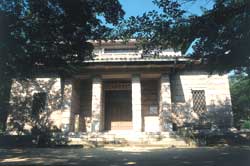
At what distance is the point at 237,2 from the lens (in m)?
6.15

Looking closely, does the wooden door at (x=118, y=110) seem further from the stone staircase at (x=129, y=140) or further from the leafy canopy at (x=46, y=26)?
the leafy canopy at (x=46, y=26)

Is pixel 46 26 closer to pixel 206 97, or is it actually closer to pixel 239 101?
pixel 206 97

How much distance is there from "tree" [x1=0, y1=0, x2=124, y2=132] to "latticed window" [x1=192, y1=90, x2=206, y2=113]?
10.2m

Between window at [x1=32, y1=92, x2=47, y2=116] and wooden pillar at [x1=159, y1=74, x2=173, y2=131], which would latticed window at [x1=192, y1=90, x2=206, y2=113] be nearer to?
wooden pillar at [x1=159, y1=74, x2=173, y2=131]

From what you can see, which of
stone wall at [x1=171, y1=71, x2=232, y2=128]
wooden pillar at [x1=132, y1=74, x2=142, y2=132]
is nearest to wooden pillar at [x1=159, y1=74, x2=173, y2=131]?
stone wall at [x1=171, y1=71, x2=232, y2=128]

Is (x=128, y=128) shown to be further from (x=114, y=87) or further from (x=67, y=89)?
(x=67, y=89)

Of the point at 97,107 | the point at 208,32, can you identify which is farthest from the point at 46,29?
the point at 97,107

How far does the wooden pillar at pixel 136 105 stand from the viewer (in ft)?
52.5

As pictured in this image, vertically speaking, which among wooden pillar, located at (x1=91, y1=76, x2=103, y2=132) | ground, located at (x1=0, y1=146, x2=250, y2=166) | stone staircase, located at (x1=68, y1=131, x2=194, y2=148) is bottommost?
ground, located at (x1=0, y1=146, x2=250, y2=166)

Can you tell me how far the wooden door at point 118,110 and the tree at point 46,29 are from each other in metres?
10.6

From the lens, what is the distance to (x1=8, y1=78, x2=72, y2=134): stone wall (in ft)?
55.8

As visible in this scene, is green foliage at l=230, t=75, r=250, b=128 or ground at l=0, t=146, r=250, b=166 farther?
green foliage at l=230, t=75, r=250, b=128

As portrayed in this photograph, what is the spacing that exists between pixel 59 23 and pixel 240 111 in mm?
26877

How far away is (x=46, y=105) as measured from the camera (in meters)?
17.3
